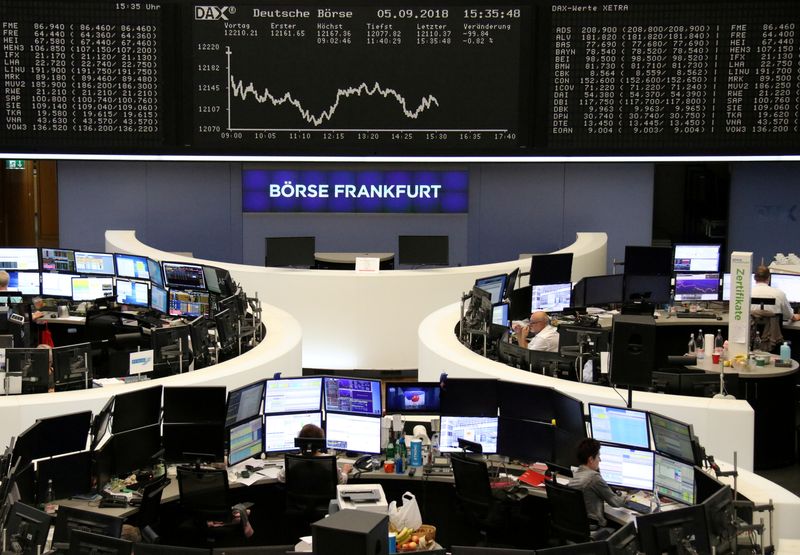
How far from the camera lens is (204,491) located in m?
6.89

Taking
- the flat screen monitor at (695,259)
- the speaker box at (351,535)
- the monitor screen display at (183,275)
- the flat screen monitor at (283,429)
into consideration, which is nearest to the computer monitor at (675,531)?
the speaker box at (351,535)

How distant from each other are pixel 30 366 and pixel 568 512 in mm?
4318

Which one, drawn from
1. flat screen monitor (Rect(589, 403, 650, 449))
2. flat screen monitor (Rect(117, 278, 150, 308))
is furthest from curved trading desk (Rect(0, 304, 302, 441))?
flat screen monitor (Rect(589, 403, 650, 449))

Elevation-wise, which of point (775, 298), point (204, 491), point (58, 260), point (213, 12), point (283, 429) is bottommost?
point (204, 491)

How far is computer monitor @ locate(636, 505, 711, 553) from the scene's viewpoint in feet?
17.2

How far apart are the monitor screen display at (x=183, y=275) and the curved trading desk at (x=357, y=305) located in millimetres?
830

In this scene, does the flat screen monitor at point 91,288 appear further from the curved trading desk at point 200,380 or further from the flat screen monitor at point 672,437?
the flat screen monitor at point 672,437

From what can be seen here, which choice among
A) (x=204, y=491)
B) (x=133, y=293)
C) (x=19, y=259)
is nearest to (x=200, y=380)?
(x=204, y=491)

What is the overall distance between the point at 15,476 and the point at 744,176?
40.2 feet

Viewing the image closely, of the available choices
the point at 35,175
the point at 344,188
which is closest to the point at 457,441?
the point at 344,188

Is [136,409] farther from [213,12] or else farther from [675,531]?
[213,12]

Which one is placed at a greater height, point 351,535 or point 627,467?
point 351,535

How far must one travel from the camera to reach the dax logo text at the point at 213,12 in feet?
30.7

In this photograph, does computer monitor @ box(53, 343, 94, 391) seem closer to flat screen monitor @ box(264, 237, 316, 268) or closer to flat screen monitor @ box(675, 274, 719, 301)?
flat screen monitor @ box(264, 237, 316, 268)
